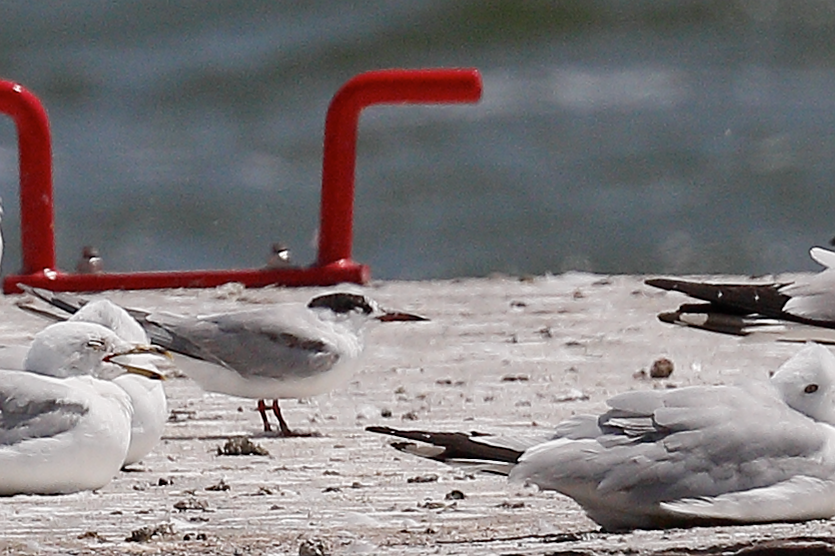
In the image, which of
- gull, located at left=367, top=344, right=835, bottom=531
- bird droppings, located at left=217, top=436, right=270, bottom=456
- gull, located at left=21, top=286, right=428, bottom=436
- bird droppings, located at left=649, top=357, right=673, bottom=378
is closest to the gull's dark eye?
bird droppings, located at left=217, top=436, right=270, bottom=456

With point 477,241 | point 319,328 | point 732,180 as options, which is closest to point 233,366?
point 319,328

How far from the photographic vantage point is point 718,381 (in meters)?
5.17

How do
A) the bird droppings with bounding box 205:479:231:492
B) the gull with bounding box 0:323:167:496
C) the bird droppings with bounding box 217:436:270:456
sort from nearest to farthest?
1. the gull with bounding box 0:323:167:496
2. the bird droppings with bounding box 205:479:231:492
3. the bird droppings with bounding box 217:436:270:456

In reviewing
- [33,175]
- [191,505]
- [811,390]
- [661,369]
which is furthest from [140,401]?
[33,175]

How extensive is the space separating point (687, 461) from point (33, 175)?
4.30 metres

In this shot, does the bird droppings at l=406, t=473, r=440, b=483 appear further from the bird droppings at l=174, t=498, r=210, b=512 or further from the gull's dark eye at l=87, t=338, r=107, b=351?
the gull's dark eye at l=87, t=338, r=107, b=351

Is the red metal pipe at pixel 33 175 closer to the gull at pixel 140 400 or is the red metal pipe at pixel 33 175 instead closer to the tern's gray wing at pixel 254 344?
the tern's gray wing at pixel 254 344

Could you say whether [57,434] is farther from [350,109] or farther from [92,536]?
[350,109]

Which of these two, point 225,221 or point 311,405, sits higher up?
point 225,221

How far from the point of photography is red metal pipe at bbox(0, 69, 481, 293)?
267 inches

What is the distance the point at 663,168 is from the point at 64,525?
36.5ft

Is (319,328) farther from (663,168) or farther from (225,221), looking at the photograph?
(663,168)

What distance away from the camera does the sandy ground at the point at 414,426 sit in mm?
3156

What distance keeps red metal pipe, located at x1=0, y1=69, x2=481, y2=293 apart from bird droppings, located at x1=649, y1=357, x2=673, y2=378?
1815 millimetres
